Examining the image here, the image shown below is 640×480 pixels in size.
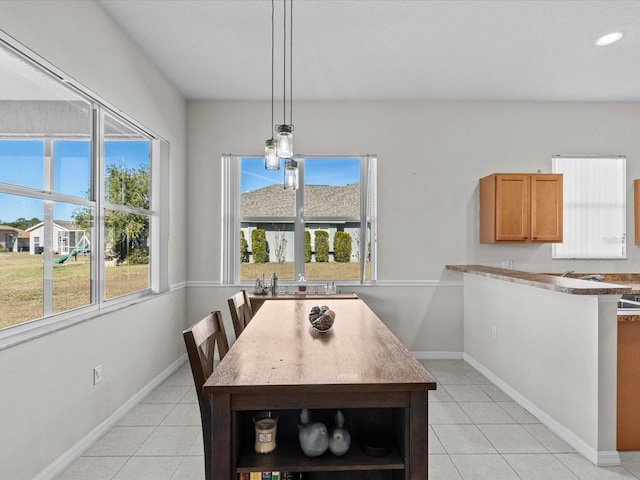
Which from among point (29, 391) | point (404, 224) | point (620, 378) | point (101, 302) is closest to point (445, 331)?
point (404, 224)

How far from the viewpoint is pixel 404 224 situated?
15.1 feet

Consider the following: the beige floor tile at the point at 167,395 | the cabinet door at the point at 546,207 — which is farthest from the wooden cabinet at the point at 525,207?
the beige floor tile at the point at 167,395

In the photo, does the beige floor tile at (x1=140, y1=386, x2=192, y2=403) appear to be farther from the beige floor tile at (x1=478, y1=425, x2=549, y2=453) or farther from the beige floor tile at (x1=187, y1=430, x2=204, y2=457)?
the beige floor tile at (x1=478, y1=425, x2=549, y2=453)

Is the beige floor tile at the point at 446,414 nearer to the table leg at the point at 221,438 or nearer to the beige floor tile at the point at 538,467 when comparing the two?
the beige floor tile at the point at 538,467

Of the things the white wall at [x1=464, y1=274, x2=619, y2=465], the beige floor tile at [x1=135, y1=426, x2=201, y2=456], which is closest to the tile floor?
the beige floor tile at [x1=135, y1=426, x2=201, y2=456]

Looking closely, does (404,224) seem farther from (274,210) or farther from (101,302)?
(101,302)

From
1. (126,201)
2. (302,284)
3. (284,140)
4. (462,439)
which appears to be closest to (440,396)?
(462,439)

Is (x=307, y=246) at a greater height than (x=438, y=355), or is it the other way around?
(x=307, y=246)

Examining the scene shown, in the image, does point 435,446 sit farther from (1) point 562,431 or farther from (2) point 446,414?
(1) point 562,431

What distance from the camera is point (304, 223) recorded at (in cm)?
467

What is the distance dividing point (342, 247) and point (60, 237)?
286 centimetres

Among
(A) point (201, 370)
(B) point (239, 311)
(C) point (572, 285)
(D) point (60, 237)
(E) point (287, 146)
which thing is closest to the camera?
(A) point (201, 370)

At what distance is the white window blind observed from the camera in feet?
15.1

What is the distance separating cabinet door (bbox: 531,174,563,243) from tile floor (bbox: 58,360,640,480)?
177 cm
